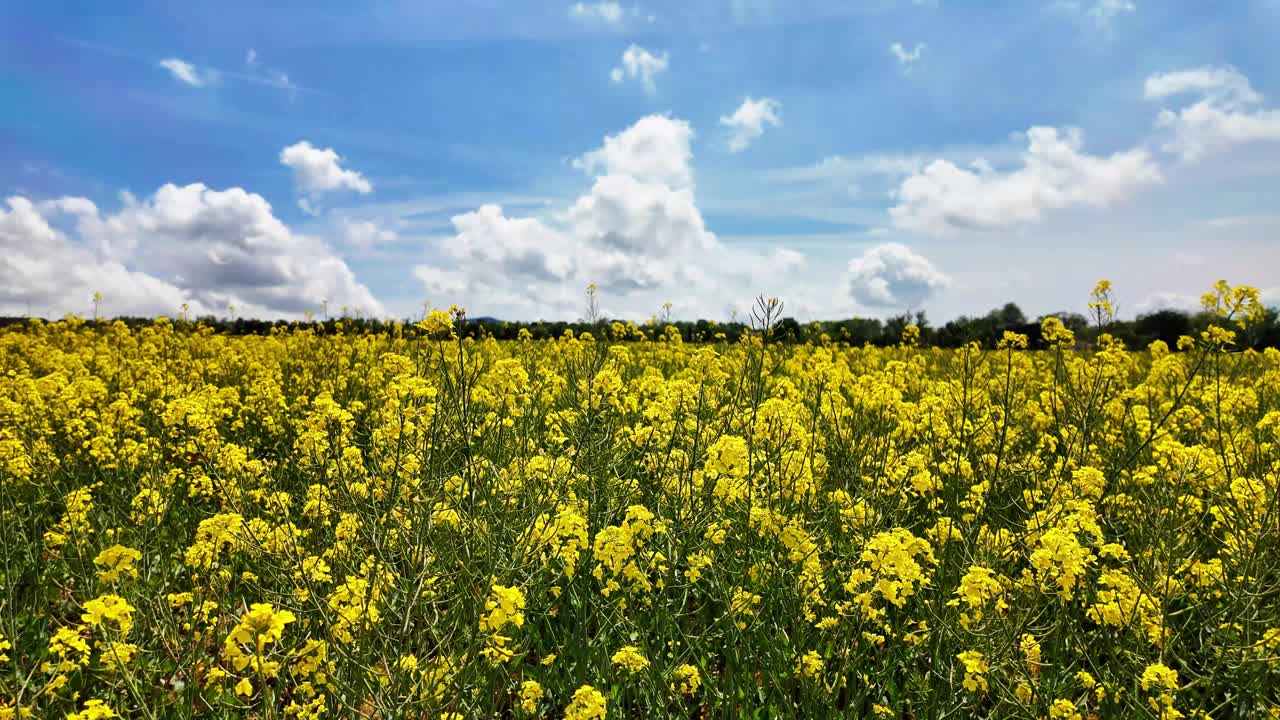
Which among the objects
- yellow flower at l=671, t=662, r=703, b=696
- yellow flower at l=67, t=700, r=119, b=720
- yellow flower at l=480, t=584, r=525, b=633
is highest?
yellow flower at l=480, t=584, r=525, b=633

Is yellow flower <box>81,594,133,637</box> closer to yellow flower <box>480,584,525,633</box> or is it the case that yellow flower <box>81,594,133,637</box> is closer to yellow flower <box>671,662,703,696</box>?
yellow flower <box>480,584,525,633</box>

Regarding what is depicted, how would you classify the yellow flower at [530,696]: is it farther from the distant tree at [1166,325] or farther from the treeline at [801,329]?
the distant tree at [1166,325]

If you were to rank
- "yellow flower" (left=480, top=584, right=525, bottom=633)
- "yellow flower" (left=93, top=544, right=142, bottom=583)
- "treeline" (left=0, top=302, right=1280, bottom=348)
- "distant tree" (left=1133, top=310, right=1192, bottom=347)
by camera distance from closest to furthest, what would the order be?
"yellow flower" (left=480, top=584, right=525, bottom=633)
"yellow flower" (left=93, top=544, right=142, bottom=583)
"treeline" (left=0, top=302, right=1280, bottom=348)
"distant tree" (left=1133, top=310, right=1192, bottom=347)

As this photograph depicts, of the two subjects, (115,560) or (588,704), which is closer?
(588,704)

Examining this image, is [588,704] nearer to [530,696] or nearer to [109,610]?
[530,696]

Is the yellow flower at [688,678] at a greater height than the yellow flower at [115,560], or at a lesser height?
lesser

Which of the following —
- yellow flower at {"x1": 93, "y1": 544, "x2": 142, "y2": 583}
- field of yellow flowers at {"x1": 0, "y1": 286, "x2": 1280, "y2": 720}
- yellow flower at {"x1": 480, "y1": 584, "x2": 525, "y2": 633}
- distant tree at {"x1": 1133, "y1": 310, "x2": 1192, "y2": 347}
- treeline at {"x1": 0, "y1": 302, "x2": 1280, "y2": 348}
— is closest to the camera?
yellow flower at {"x1": 480, "y1": 584, "x2": 525, "y2": 633}

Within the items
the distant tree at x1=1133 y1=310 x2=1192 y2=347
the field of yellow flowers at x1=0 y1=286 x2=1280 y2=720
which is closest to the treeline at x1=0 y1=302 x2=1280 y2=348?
the distant tree at x1=1133 y1=310 x2=1192 y2=347

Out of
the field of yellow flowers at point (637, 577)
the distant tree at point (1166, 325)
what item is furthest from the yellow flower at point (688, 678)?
the distant tree at point (1166, 325)

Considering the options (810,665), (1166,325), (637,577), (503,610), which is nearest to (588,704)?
(503,610)

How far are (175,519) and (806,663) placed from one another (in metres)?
4.91

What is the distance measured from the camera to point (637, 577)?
10.2ft

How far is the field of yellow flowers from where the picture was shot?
2711mm

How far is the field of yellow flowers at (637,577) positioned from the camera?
107 inches
